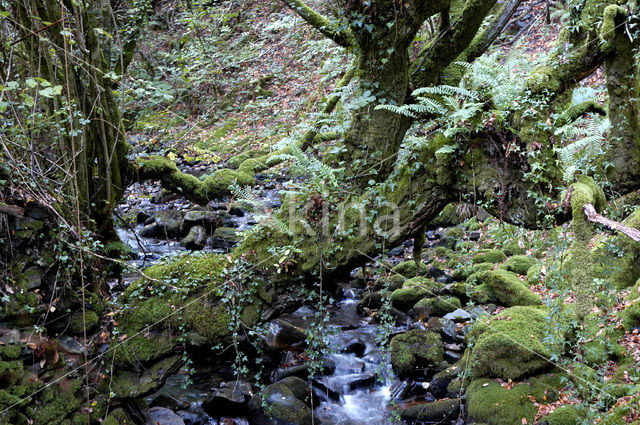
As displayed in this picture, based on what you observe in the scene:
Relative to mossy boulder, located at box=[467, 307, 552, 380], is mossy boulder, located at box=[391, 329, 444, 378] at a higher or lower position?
lower

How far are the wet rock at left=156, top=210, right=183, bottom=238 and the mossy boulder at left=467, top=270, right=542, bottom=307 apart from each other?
7.73 m

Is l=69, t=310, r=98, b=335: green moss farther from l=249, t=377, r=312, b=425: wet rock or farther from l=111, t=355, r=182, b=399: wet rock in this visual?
l=249, t=377, r=312, b=425: wet rock

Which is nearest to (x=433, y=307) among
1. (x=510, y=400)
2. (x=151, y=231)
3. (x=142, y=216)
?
(x=510, y=400)

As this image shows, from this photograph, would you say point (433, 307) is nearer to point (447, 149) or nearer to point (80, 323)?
point (447, 149)

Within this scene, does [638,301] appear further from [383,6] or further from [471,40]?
[383,6]

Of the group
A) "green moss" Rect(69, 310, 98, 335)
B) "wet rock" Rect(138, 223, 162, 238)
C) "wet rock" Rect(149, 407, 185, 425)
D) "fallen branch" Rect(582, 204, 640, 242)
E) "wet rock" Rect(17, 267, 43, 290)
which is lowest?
"wet rock" Rect(149, 407, 185, 425)

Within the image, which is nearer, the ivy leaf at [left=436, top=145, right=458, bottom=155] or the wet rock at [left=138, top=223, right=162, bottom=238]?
the ivy leaf at [left=436, top=145, right=458, bottom=155]

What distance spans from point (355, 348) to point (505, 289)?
3031 millimetres

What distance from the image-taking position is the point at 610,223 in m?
3.27

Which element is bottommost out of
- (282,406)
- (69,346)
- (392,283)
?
(282,406)

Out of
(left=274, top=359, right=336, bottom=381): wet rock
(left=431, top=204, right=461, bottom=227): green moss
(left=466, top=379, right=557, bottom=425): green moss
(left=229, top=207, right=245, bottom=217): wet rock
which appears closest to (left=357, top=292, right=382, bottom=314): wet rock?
(left=274, top=359, right=336, bottom=381): wet rock

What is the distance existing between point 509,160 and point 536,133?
0.38 meters

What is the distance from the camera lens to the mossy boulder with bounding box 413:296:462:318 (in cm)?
892

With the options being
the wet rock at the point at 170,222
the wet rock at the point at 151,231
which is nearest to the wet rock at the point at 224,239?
the wet rock at the point at 170,222
